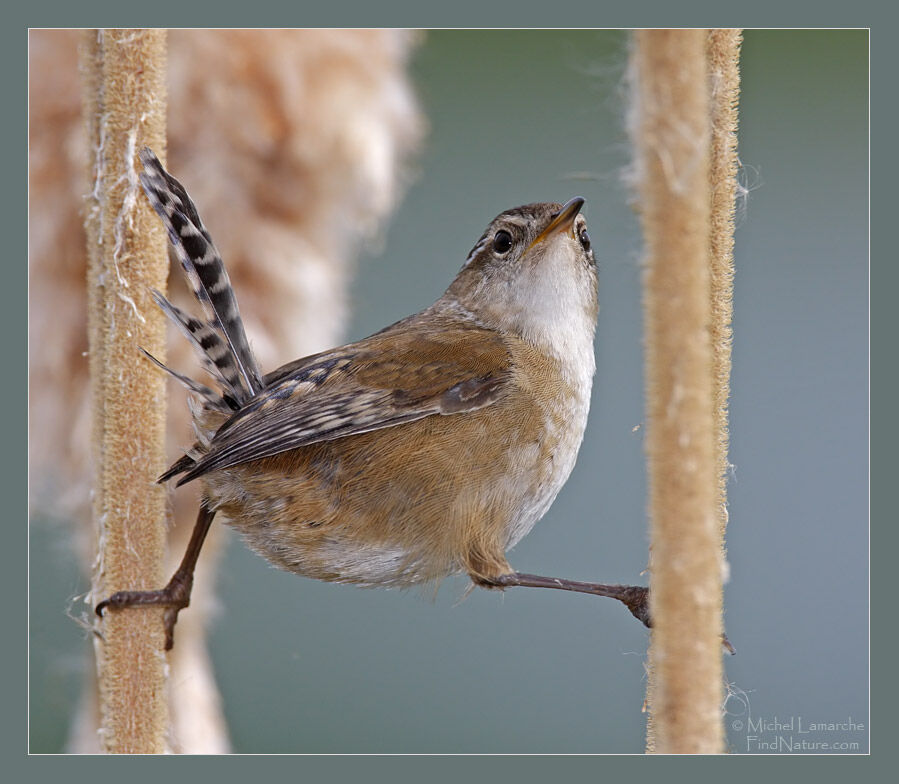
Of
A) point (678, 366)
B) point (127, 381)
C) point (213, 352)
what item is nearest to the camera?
point (678, 366)

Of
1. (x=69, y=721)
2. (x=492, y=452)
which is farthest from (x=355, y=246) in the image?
(x=69, y=721)

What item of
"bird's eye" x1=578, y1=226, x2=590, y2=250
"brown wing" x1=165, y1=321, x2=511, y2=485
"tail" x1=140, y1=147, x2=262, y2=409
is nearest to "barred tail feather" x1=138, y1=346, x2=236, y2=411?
"tail" x1=140, y1=147, x2=262, y2=409

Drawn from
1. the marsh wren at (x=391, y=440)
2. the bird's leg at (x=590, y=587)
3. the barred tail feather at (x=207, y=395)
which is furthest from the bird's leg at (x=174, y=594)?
the bird's leg at (x=590, y=587)

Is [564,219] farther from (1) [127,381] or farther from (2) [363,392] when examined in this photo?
(1) [127,381]

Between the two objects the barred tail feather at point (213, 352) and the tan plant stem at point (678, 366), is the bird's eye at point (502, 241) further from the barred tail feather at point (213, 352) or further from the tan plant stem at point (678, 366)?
the tan plant stem at point (678, 366)

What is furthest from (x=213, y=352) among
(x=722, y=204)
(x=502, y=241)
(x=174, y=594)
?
(x=722, y=204)
